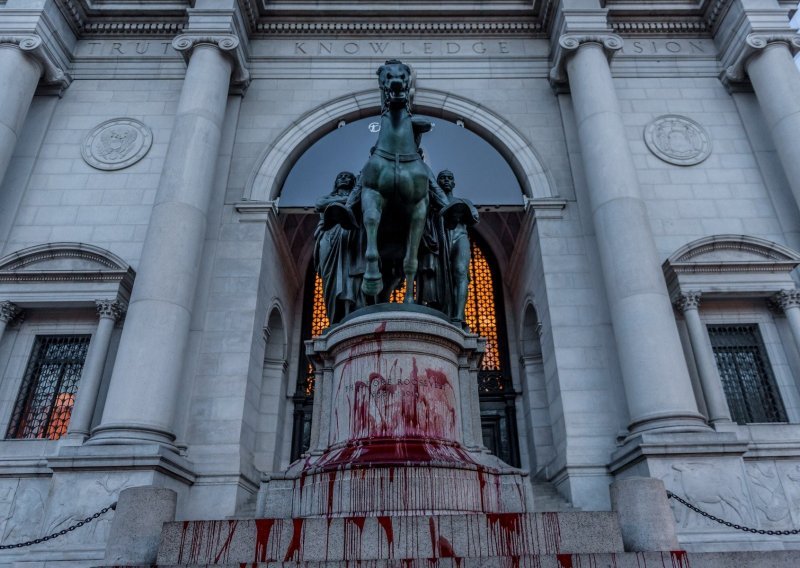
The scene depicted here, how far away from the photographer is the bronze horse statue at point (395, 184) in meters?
7.68

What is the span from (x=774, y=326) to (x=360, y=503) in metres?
10.7

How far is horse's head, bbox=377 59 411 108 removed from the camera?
782cm

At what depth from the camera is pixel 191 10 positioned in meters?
14.5

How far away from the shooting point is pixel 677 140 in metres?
14.4

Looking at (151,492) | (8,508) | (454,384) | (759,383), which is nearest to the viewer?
(151,492)

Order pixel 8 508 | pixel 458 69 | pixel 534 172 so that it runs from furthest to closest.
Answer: pixel 458 69, pixel 534 172, pixel 8 508

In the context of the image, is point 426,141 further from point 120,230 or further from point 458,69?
point 120,230

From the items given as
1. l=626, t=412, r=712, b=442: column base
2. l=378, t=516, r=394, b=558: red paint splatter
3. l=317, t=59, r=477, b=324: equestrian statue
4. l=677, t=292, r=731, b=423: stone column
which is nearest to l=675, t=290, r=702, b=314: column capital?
l=677, t=292, r=731, b=423: stone column

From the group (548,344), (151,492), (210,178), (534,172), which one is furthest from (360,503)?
(534,172)

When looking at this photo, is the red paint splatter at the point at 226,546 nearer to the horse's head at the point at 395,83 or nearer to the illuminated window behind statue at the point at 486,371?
the horse's head at the point at 395,83

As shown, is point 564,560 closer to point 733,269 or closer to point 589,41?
point 733,269

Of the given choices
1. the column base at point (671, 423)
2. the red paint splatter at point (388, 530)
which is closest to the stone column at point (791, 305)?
the column base at point (671, 423)

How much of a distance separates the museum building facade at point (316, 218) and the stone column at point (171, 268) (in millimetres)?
61

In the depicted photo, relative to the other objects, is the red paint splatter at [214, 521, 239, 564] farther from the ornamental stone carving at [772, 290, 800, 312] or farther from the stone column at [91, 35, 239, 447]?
the ornamental stone carving at [772, 290, 800, 312]
